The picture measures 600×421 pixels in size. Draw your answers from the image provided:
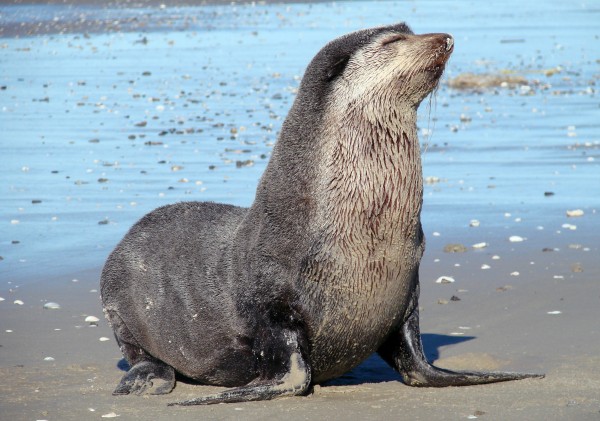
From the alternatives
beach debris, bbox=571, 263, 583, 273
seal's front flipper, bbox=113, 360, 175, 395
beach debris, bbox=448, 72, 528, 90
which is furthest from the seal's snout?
beach debris, bbox=448, 72, 528, 90

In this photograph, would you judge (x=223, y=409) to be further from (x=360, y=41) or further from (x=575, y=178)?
(x=575, y=178)

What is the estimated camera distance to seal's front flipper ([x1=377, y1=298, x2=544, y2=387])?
634 centimetres

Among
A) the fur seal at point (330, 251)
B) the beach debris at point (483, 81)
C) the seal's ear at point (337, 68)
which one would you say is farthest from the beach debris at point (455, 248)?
the beach debris at point (483, 81)

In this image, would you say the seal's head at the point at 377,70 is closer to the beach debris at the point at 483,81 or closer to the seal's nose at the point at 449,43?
the seal's nose at the point at 449,43

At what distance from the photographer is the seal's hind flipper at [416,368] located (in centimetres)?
634

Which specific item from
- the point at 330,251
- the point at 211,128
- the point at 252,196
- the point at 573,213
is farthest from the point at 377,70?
the point at 211,128

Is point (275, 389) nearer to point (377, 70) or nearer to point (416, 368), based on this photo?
point (416, 368)

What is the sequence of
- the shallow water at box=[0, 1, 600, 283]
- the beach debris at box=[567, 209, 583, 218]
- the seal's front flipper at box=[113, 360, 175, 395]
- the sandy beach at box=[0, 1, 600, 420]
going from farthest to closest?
the shallow water at box=[0, 1, 600, 283]
the beach debris at box=[567, 209, 583, 218]
the seal's front flipper at box=[113, 360, 175, 395]
the sandy beach at box=[0, 1, 600, 420]

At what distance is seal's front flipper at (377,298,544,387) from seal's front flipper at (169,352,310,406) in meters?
0.60

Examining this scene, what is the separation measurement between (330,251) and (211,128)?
1072 cm

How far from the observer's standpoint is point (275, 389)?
611cm

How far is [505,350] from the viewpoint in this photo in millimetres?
7148

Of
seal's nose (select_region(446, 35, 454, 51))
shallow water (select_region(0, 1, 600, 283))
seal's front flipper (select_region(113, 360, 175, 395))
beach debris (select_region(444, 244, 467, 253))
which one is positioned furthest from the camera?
shallow water (select_region(0, 1, 600, 283))

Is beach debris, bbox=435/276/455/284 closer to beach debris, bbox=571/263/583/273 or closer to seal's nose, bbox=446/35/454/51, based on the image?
beach debris, bbox=571/263/583/273
